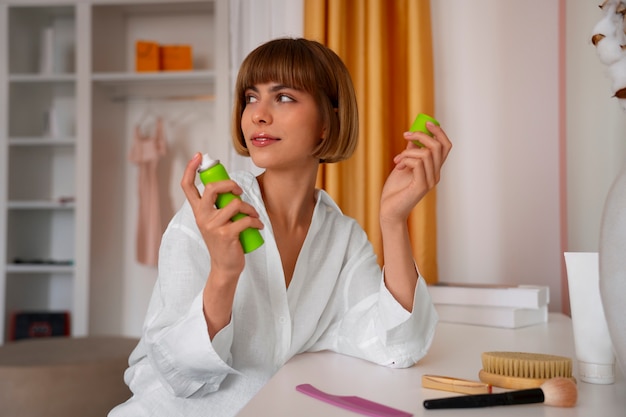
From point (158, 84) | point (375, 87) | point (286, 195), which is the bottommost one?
point (286, 195)

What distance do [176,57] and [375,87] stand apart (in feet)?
6.32

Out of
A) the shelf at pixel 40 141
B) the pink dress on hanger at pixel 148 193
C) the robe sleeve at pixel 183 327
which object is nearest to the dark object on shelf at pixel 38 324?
the pink dress on hanger at pixel 148 193

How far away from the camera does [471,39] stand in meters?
1.69

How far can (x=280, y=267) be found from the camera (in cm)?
95

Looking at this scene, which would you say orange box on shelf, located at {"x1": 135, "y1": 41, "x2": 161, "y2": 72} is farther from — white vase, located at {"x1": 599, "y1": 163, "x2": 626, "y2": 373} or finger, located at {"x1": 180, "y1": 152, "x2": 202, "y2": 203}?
white vase, located at {"x1": 599, "y1": 163, "x2": 626, "y2": 373}

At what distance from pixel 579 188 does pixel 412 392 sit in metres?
1.01

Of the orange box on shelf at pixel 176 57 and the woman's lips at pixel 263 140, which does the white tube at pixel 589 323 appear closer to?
the woman's lips at pixel 263 140

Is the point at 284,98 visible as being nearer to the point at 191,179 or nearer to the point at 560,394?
the point at 191,179

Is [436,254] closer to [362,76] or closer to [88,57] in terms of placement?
[362,76]

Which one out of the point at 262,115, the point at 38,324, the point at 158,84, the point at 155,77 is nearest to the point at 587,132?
the point at 262,115

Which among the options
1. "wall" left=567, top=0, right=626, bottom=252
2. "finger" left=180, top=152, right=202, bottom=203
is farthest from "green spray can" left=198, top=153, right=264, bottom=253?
"wall" left=567, top=0, right=626, bottom=252

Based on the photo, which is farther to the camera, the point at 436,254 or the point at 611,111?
the point at 436,254

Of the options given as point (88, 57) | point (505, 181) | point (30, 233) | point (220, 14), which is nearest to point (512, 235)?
point (505, 181)

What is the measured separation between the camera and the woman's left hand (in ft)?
2.68
